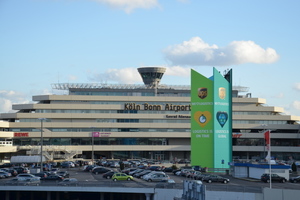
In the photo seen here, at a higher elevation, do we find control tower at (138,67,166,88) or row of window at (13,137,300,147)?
control tower at (138,67,166,88)

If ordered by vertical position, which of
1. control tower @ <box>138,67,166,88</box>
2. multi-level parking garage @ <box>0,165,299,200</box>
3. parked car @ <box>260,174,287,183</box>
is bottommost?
multi-level parking garage @ <box>0,165,299,200</box>

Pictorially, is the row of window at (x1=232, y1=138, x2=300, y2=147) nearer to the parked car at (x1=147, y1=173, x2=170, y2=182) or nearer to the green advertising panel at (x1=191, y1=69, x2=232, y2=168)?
the green advertising panel at (x1=191, y1=69, x2=232, y2=168)

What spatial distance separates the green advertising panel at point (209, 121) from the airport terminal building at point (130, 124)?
50052mm

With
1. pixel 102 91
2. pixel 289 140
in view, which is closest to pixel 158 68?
pixel 102 91

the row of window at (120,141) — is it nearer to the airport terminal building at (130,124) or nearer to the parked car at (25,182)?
the airport terminal building at (130,124)

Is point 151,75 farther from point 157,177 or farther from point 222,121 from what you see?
point 157,177

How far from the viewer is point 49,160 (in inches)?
4788

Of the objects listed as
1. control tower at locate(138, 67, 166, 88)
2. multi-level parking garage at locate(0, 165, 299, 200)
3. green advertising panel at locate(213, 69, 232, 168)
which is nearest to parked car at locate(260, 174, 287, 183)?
multi-level parking garage at locate(0, 165, 299, 200)

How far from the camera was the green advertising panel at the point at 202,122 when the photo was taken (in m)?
91.3

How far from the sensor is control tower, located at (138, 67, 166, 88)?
487ft

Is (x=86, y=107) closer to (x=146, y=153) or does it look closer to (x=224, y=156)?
(x=146, y=153)

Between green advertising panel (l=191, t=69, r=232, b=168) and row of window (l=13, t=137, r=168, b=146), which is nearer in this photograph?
green advertising panel (l=191, t=69, r=232, b=168)

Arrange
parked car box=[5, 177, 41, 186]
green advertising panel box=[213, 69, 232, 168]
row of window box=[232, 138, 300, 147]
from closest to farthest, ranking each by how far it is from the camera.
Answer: parked car box=[5, 177, 41, 186] → green advertising panel box=[213, 69, 232, 168] → row of window box=[232, 138, 300, 147]

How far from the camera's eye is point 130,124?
141000mm
